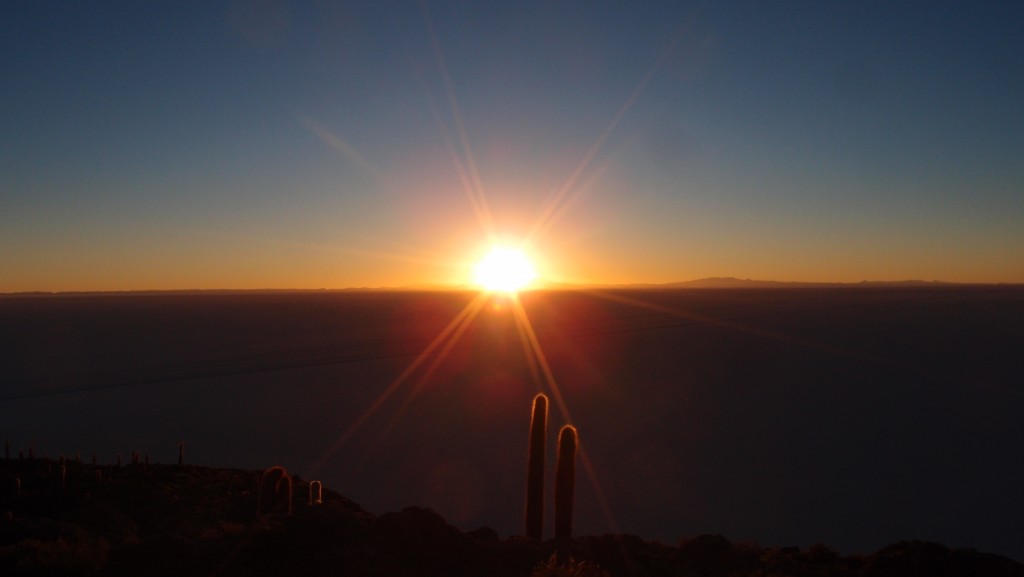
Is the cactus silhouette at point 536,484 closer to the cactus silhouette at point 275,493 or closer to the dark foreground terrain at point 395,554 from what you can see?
the dark foreground terrain at point 395,554

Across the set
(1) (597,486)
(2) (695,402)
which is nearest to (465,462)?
(1) (597,486)

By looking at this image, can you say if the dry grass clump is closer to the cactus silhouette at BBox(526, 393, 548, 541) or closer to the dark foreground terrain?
the dark foreground terrain

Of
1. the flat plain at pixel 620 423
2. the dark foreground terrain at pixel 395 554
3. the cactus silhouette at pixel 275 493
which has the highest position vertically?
the dark foreground terrain at pixel 395 554

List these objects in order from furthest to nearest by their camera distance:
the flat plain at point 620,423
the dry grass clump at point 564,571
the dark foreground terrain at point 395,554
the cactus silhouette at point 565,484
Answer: the flat plain at point 620,423
the cactus silhouette at point 565,484
the dark foreground terrain at point 395,554
the dry grass clump at point 564,571

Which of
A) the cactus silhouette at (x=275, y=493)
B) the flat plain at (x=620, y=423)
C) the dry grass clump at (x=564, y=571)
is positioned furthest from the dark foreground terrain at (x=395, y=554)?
the flat plain at (x=620, y=423)

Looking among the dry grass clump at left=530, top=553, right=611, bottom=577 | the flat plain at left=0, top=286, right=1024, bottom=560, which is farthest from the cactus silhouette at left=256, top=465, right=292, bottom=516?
the dry grass clump at left=530, top=553, right=611, bottom=577
